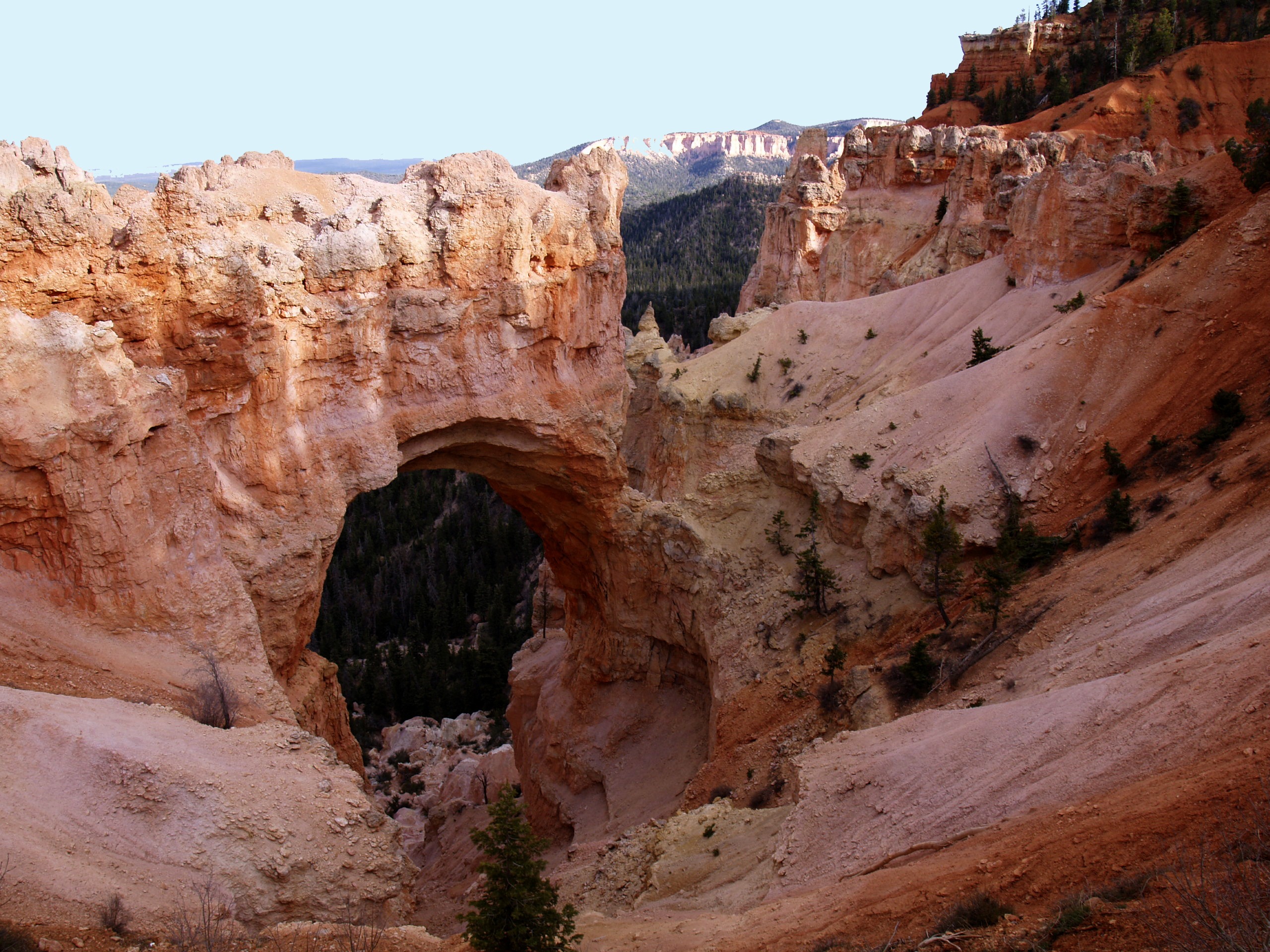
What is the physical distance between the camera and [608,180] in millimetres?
23641

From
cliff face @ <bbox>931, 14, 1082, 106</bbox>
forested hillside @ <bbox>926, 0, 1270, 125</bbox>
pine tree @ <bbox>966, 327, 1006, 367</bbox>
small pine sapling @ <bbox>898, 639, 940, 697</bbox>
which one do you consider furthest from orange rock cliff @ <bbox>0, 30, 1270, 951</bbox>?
cliff face @ <bbox>931, 14, 1082, 106</bbox>

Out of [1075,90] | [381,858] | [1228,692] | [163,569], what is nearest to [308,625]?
[163,569]

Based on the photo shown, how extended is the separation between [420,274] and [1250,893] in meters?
17.7

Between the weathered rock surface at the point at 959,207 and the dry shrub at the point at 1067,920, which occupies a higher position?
the weathered rock surface at the point at 959,207

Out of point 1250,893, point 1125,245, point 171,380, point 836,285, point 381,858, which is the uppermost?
point 836,285

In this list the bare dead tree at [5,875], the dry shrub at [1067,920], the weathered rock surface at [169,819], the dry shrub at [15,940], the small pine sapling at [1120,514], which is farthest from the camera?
the small pine sapling at [1120,514]

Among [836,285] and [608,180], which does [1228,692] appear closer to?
[608,180]

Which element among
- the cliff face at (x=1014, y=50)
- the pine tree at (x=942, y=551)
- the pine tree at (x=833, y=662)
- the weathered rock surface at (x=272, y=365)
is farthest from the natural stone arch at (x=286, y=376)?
the cliff face at (x=1014, y=50)

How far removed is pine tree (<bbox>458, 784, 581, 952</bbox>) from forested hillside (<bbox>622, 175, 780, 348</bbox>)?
65822 millimetres

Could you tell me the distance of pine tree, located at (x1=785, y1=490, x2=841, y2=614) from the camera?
22.3 meters

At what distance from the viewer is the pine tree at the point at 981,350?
27.2m

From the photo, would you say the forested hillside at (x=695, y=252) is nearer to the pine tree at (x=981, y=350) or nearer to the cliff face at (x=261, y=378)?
the pine tree at (x=981, y=350)

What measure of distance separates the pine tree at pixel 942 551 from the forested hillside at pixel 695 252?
5503 centimetres

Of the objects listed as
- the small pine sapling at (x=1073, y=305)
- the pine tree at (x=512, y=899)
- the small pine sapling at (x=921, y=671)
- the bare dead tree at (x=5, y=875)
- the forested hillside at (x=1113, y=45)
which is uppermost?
the forested hillside at (x=1113, y=45)
